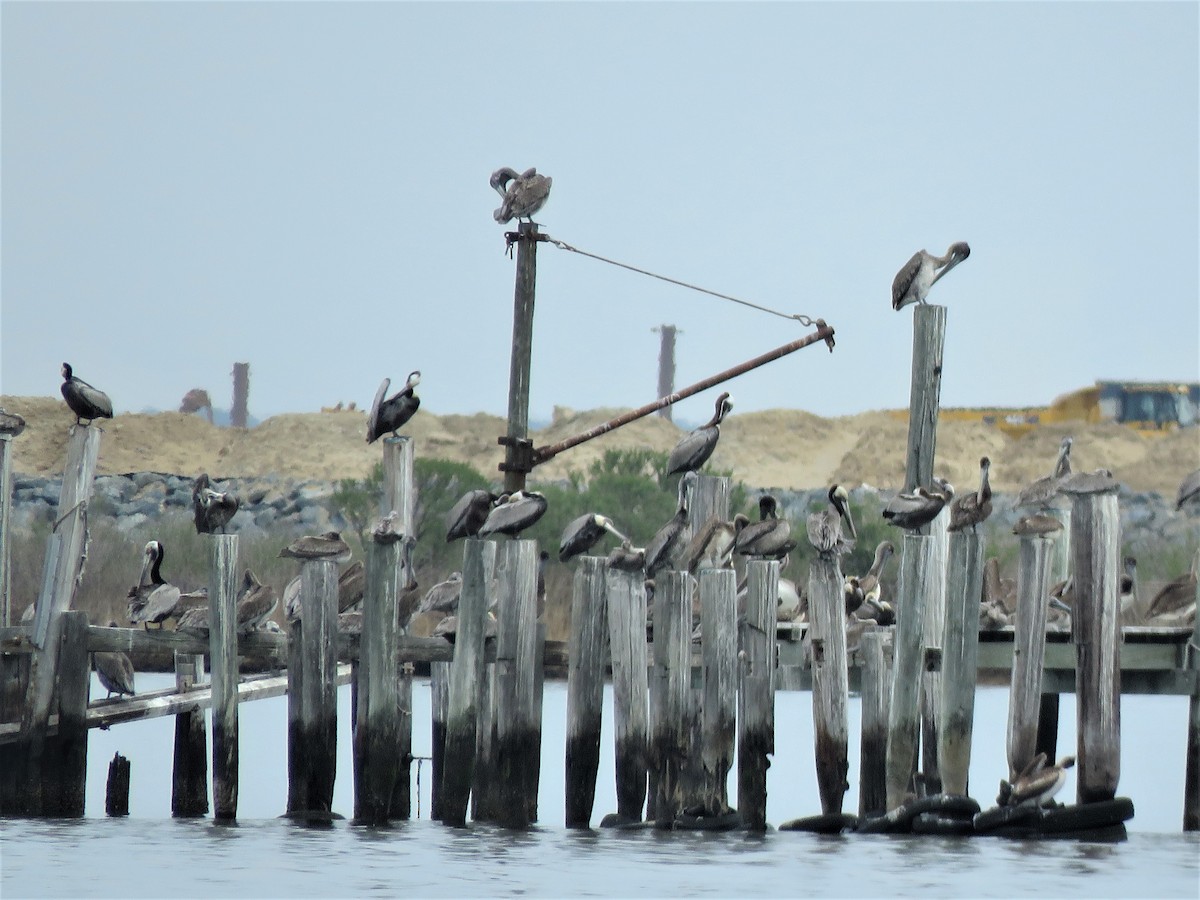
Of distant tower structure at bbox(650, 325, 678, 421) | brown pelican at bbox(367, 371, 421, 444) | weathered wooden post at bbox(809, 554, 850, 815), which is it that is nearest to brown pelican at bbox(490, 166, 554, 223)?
brown pelican at bbox(367, 371, 421, 444)

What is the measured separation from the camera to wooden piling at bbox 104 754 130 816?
16719mm

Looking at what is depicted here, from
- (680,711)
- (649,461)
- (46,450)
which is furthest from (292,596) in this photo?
(46,450)

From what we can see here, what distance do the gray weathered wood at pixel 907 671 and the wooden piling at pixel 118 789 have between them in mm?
5976

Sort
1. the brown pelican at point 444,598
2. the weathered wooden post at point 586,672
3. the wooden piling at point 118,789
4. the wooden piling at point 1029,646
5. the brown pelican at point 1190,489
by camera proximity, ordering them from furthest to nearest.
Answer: the wooden piling at point 118,789
the brown pelican at point 444,598
the brown pelican at point 1190,489
the weathered wooden post at point 586,672
the wooden piling at point 1029,646

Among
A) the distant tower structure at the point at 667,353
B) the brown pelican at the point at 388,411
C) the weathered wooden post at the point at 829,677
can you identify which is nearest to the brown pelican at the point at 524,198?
the brown pelican at the point at 388,411

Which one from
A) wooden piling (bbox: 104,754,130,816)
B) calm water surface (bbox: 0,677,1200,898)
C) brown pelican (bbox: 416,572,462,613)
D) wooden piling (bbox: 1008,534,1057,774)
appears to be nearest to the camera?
calm water surface (bbox: 0,677,1200,898)

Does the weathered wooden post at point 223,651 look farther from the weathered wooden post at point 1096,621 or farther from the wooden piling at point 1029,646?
the weathered wooden post at point 1096,621

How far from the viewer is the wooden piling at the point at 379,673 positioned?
1441cm

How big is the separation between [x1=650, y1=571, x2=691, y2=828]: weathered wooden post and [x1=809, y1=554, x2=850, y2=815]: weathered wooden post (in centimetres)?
83

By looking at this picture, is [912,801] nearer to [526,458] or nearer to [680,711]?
[680,711]

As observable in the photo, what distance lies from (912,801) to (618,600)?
87.8 inches

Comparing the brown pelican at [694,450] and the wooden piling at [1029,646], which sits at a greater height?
the brown pelican at [694,450]

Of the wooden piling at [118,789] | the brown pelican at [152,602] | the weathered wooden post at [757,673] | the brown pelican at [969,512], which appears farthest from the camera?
the wooden piling at [118,789]

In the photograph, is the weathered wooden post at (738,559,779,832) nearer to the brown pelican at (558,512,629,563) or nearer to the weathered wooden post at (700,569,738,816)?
the weathered wooden post at (700,569,738,816)
